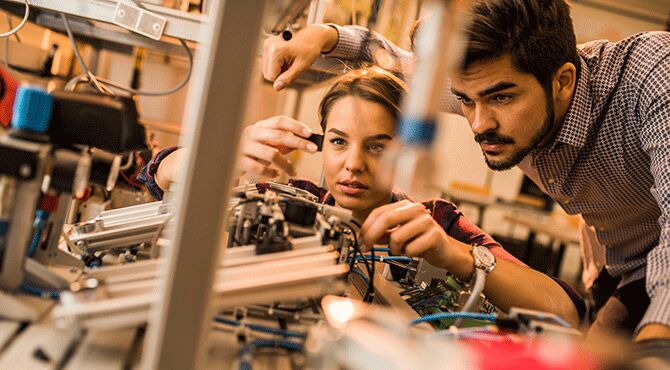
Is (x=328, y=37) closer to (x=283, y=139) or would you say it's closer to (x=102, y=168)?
(x=283, y=139)

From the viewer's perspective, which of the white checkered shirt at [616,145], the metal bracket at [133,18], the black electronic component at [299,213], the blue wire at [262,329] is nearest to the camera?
the blue wire at [262,329]

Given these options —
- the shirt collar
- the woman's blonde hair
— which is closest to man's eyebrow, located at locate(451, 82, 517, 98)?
the shirt collar

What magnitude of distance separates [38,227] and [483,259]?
0.82 meters

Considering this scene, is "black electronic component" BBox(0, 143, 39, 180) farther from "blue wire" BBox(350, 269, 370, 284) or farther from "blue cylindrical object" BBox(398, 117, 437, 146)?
"blue wire" BBox(350, 269, 370, 284)

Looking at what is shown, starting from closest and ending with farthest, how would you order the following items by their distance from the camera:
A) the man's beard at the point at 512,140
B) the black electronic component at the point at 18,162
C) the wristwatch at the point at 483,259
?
the black electronic component at the point at 18,162 < the wristwatch at the point at 483,259 < the man's beard at the point at 512,140

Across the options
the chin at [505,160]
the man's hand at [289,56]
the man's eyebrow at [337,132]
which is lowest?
the man's eyebrow at [337,132]

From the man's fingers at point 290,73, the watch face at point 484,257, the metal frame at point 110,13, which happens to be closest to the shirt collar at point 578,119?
the watch face at point 484,257

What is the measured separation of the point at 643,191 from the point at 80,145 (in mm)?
1386

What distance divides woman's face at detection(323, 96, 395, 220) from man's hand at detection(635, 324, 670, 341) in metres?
0.83

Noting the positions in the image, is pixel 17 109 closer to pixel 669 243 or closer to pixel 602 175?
pixel 669 243

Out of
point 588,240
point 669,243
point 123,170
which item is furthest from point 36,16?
point 588,240

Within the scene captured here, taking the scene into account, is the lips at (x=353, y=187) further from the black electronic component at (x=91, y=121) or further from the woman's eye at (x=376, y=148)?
the black electronic component at (x=91, y=121)

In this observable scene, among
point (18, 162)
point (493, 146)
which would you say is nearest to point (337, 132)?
point (493, 146)

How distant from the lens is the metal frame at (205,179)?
1.47ft
